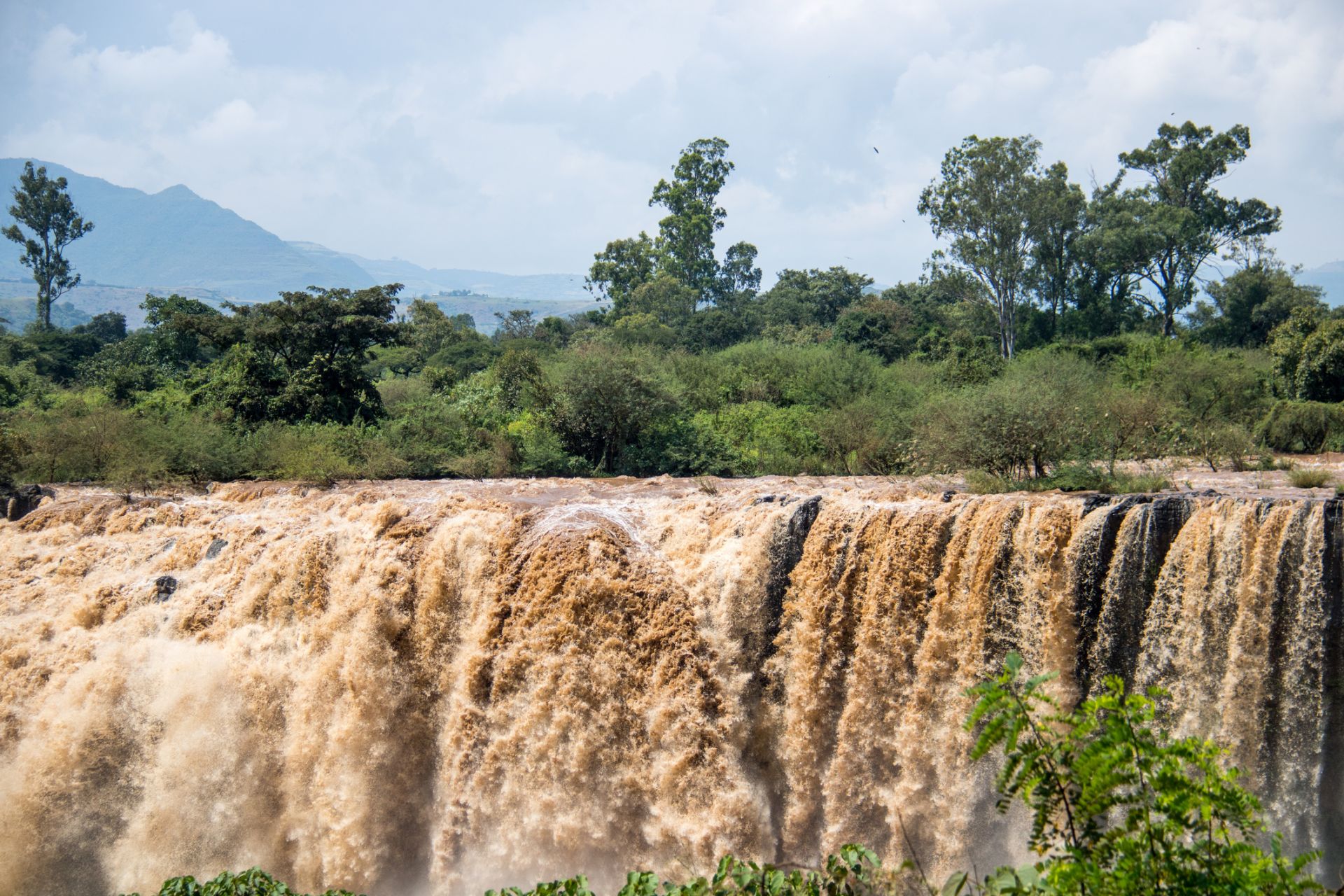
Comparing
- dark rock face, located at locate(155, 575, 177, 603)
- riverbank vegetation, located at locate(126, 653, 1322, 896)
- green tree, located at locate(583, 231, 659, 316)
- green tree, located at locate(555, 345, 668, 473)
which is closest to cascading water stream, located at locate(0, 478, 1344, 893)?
dark rock face, located at locate(155, 575, 177, 603)

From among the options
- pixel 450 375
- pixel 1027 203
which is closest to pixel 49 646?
pixel 450 375

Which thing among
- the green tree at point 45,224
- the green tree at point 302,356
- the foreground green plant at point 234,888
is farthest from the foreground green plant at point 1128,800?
the green tree at point 45,224

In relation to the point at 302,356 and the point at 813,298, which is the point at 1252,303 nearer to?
the point at 813,298

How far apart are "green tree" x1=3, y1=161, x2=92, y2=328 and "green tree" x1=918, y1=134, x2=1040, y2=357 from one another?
4018cm

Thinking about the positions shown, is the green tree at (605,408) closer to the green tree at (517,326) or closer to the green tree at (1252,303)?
the green tree at (1252,303)

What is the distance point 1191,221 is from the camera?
28.5 meters

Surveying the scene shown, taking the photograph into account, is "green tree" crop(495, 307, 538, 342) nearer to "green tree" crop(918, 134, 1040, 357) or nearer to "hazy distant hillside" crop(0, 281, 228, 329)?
"green tree" crop(918, 134, 1040, 357)

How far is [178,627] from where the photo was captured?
10820 millimetres

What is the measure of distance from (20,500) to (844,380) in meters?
16.5

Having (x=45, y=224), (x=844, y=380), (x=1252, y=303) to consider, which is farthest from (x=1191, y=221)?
(x=45, y=224)

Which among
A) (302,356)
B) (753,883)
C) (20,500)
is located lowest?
(753,883)

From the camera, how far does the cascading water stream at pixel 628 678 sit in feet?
26.0

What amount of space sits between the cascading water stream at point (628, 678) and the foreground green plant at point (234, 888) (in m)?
1.90

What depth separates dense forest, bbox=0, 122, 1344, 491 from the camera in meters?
14.6
